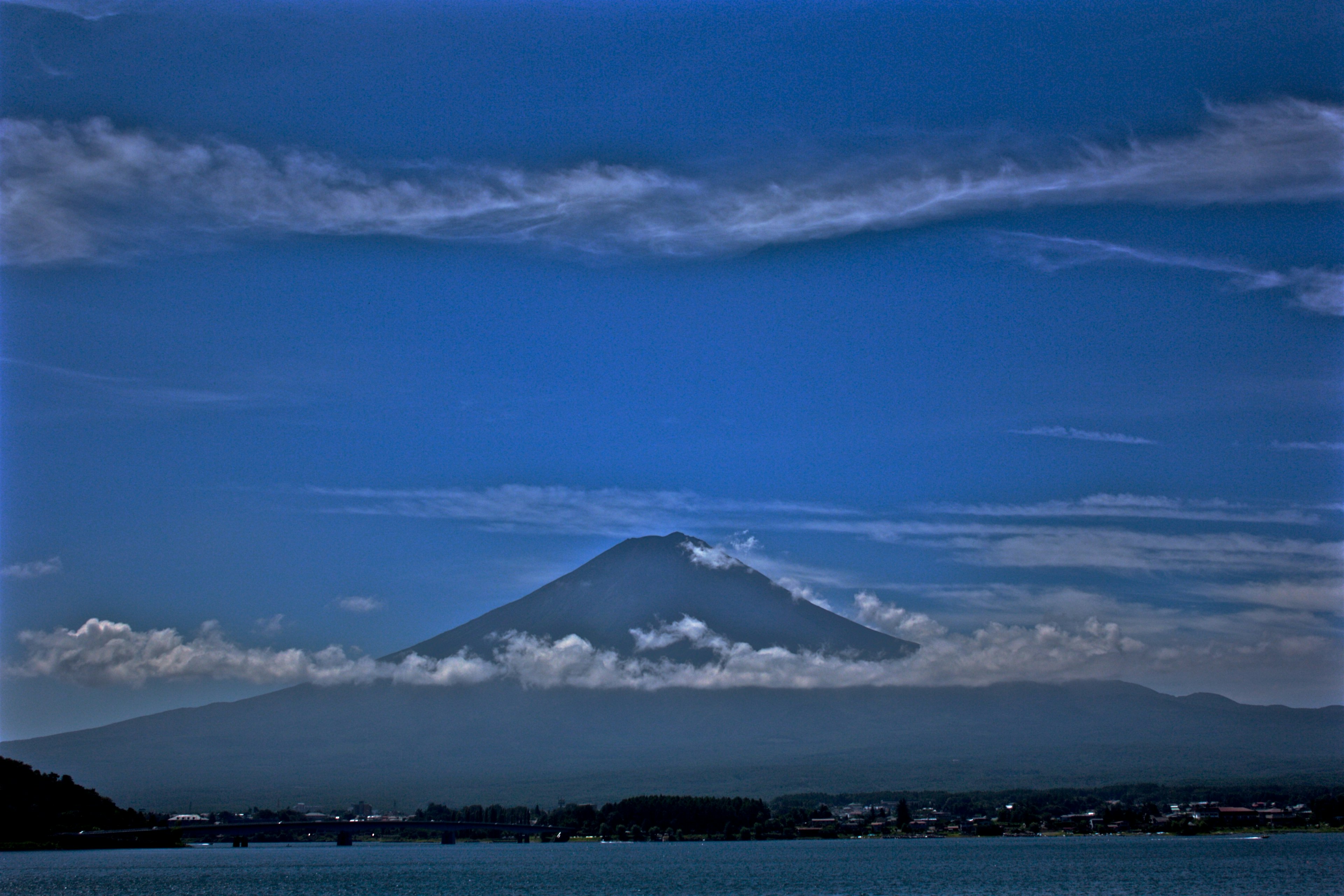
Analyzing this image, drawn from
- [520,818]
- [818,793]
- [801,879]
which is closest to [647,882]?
[801,879]

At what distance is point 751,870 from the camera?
79.8 metres

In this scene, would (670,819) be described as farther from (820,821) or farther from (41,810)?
(41,810)

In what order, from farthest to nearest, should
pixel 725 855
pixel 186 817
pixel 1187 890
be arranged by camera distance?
pixel 186 817 → pixel 725 855 → pixel 1187 890

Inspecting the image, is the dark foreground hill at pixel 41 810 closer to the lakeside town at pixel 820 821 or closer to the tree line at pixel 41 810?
the tree line at pixel 41 810

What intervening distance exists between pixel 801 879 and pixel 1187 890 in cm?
1961

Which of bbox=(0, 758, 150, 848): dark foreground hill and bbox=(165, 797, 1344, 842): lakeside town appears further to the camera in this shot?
Answer: bbox=(165, 797, 1344, 842): lakeside town

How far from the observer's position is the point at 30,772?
99812 millimetres

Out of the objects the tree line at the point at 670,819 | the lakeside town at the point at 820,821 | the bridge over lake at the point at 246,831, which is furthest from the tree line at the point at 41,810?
the tree line at the point at 670,819

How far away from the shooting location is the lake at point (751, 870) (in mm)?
63781

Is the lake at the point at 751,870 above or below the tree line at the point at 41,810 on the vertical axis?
below

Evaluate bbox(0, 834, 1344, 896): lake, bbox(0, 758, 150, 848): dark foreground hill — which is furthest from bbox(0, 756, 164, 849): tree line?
bbox(0, 834, 1344, 896): lake

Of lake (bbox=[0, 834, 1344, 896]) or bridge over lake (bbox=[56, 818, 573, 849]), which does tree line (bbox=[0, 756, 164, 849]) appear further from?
lake (bbox=[0, 834, 1344, 896])

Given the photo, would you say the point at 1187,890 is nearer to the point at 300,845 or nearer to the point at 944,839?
the point at 944,839

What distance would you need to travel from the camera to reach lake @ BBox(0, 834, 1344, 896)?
6378 cm
